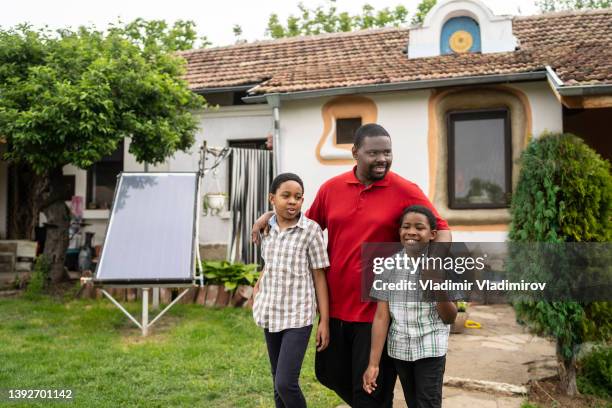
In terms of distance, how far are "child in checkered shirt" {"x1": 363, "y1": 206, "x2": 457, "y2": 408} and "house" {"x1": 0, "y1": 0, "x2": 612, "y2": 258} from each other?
5.21 meters

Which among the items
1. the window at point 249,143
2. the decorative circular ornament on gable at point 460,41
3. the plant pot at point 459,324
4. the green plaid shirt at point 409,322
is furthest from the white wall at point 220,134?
the green plaid shirt at point 409,322

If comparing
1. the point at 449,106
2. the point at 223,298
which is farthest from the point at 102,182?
the point at 449,106

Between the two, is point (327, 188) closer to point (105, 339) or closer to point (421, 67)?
point (105, 339)

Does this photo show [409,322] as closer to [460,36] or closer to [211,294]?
[211,294]

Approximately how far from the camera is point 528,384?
4.14m

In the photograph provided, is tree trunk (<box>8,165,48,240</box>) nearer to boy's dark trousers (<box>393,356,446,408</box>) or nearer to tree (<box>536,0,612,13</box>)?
boy's dark trousers (<box>393,356,446,408</box>)

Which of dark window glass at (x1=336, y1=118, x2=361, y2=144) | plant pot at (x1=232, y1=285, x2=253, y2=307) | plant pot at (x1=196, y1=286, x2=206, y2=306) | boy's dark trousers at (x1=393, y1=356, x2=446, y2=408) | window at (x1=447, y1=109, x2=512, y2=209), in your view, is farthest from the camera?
dark window glass at (x1=336, y1=118, x2=361, y2=144)

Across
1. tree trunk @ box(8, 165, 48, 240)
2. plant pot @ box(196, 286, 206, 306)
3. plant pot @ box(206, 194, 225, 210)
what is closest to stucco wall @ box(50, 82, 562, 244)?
plant pot @ box(206, 194, 225, 210)

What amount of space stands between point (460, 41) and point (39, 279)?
8.18m

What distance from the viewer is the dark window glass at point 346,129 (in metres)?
8.63

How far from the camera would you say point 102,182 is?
11.5 meters

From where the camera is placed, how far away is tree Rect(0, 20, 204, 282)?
22.1ft

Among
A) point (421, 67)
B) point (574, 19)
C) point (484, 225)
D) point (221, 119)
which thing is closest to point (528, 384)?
point (484, 225)

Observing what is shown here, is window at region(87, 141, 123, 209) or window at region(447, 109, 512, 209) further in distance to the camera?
window at region(87, 141, 123, 209)
